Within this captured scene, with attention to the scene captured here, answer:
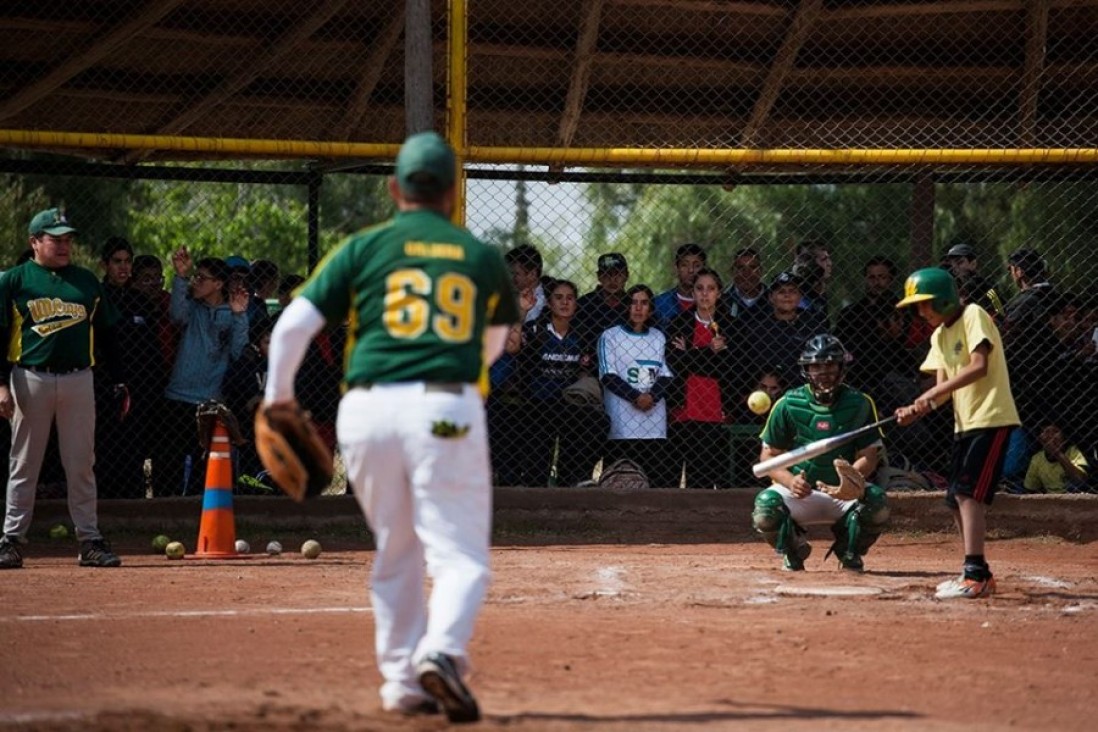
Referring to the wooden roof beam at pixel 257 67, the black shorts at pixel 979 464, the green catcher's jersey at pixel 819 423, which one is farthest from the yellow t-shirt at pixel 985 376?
the wooden roof beam at pixel 257 67

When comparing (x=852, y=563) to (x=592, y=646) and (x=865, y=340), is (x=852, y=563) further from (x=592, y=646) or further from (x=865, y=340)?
(x=592, y=646)

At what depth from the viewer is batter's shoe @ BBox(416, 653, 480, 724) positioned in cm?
511

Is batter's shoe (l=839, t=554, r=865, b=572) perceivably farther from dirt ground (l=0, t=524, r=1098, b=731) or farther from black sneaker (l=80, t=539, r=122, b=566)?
black sneaker (l=80, t=539, r=122, b=566)

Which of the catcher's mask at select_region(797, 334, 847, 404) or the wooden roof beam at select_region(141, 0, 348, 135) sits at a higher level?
the wooden roof beam at select_region(141, 0, 348, 135)

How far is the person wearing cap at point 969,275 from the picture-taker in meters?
12.2

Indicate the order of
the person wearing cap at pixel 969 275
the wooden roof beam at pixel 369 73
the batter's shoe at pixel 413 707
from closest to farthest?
the batter's shoe at pixel 413 707 → the person wearing cap at pixel 969 275 → the wooden roof beam at pixel 369 73

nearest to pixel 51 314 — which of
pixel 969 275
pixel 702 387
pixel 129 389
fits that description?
pixel 129 389

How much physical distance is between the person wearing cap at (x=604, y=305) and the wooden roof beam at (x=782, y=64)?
10.5 feet

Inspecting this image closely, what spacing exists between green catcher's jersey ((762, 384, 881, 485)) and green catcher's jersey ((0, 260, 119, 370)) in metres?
4.14

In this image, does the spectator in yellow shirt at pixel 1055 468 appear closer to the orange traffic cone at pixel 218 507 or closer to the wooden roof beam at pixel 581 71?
the wooden roof beam at pixel 581 71

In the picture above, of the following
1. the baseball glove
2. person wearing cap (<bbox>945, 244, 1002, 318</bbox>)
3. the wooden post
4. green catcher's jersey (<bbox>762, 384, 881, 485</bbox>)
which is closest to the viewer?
the baseball glove

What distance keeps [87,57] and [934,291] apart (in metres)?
7.42

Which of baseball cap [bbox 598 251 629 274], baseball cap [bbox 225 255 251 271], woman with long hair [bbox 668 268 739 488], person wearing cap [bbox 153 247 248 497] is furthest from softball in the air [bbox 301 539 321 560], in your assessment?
baseball cap [bbox 598 251 629 274]

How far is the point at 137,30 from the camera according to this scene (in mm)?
12922
